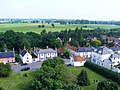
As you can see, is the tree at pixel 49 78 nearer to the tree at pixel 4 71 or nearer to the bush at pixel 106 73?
the tree at pixel 4 71

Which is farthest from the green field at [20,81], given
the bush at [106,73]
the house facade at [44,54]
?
the house facade at [44,54]

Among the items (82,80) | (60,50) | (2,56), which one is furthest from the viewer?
(60,50)

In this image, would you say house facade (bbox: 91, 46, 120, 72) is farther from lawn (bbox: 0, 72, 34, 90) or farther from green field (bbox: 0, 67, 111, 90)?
lawn (bbox: 0, 72, 34, 90)

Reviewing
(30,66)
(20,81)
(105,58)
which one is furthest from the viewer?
(30,66)

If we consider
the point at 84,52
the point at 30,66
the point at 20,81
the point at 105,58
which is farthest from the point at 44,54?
the point at 20,81

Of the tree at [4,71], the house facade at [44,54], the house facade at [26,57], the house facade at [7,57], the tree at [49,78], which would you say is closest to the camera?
the tree at [49,78]

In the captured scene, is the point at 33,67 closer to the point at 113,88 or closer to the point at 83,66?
the point at 83,66

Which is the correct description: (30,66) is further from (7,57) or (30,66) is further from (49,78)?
(49,78)

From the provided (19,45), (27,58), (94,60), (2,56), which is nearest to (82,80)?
(94,60)
